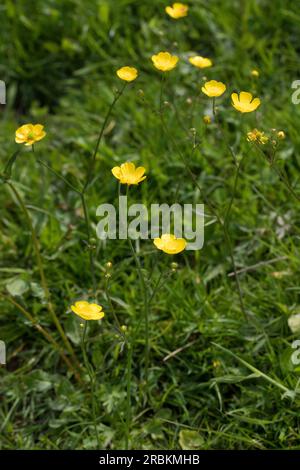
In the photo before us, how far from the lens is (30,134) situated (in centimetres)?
195

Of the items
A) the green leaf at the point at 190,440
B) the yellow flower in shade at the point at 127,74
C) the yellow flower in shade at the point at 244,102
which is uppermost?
the yellow flower in shade at the point at 127,74

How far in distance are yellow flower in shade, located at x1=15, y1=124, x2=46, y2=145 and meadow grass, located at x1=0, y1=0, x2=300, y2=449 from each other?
11.3 inches

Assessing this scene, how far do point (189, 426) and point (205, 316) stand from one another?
338 millimetres

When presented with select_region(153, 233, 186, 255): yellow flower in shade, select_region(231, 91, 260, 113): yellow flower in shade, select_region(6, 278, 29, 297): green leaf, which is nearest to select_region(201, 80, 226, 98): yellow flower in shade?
select_region(231, 91, 260, 113): yellow flower in shade

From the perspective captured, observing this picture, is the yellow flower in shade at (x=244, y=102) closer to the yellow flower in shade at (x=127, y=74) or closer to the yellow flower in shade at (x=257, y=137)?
the yellow flower in shade at (x=257, y=137)

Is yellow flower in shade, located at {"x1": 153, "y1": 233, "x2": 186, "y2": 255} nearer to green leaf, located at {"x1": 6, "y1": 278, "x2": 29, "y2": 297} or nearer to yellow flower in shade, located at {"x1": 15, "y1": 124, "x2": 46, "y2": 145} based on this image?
yellow flower in shade, located at {"x1": 15, "y1": 124, "x2": 46, "y2": 145}

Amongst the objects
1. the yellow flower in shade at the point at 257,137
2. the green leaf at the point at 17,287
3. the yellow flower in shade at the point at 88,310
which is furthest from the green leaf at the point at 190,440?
the yellow flower in shade at the point at 257,137

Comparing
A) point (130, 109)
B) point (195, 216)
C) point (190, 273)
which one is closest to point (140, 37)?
point (130, 109)

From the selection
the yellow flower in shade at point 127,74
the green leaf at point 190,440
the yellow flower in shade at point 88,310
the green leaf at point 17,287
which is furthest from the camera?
the green leaf at point 17,287

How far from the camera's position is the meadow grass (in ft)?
6.93

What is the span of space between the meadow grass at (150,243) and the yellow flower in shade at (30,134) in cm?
29

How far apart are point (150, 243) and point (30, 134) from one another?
70cm

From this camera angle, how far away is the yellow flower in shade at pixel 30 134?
6.41 feet
